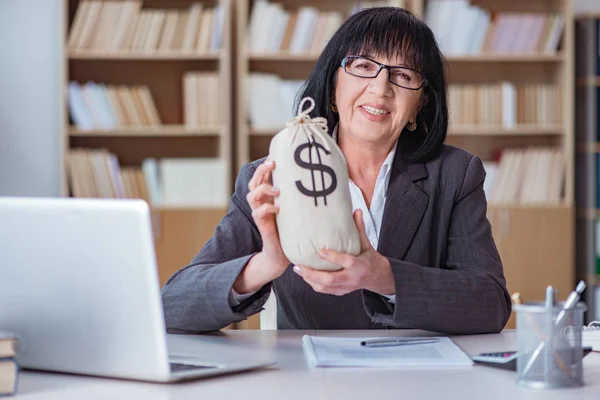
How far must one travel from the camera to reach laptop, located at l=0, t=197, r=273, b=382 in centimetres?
112

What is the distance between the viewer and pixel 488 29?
459cm

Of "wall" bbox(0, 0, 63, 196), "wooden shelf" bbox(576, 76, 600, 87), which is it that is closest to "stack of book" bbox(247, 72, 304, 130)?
"wall" bbox(0, 0, 63, 196)

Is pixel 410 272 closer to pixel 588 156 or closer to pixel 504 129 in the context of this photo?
pixel 504 129

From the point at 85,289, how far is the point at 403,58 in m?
0.94

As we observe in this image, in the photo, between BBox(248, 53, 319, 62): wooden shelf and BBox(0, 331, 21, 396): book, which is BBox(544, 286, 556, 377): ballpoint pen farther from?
BBox(248, 53, 319, 62): wooden shelf

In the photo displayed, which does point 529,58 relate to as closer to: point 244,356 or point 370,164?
point 370,164

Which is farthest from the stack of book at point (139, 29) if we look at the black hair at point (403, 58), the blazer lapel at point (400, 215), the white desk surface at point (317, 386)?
the white desk surface at point (317, 386)

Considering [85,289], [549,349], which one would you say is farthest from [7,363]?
[549,349]

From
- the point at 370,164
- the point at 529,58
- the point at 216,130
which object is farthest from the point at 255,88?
the point at 370,164

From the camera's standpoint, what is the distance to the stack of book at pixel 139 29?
438 cm

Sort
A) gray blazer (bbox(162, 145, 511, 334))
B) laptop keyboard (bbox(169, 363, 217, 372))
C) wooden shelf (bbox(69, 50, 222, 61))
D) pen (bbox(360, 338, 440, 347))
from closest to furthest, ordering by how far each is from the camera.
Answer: laptop keyboard (bbox(169, 363, 217, 372)), pen (bbox(360, 338, 440, 347)), gray blazer (bbox(162, 145, 511, 334)), wooden shelf (bbox(69, 50, 222, 61))

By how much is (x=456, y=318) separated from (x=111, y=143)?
133 inches

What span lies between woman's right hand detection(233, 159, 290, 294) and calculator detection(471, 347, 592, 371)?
1.18ft

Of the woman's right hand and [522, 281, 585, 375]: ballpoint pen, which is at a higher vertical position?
the woman's right hand
